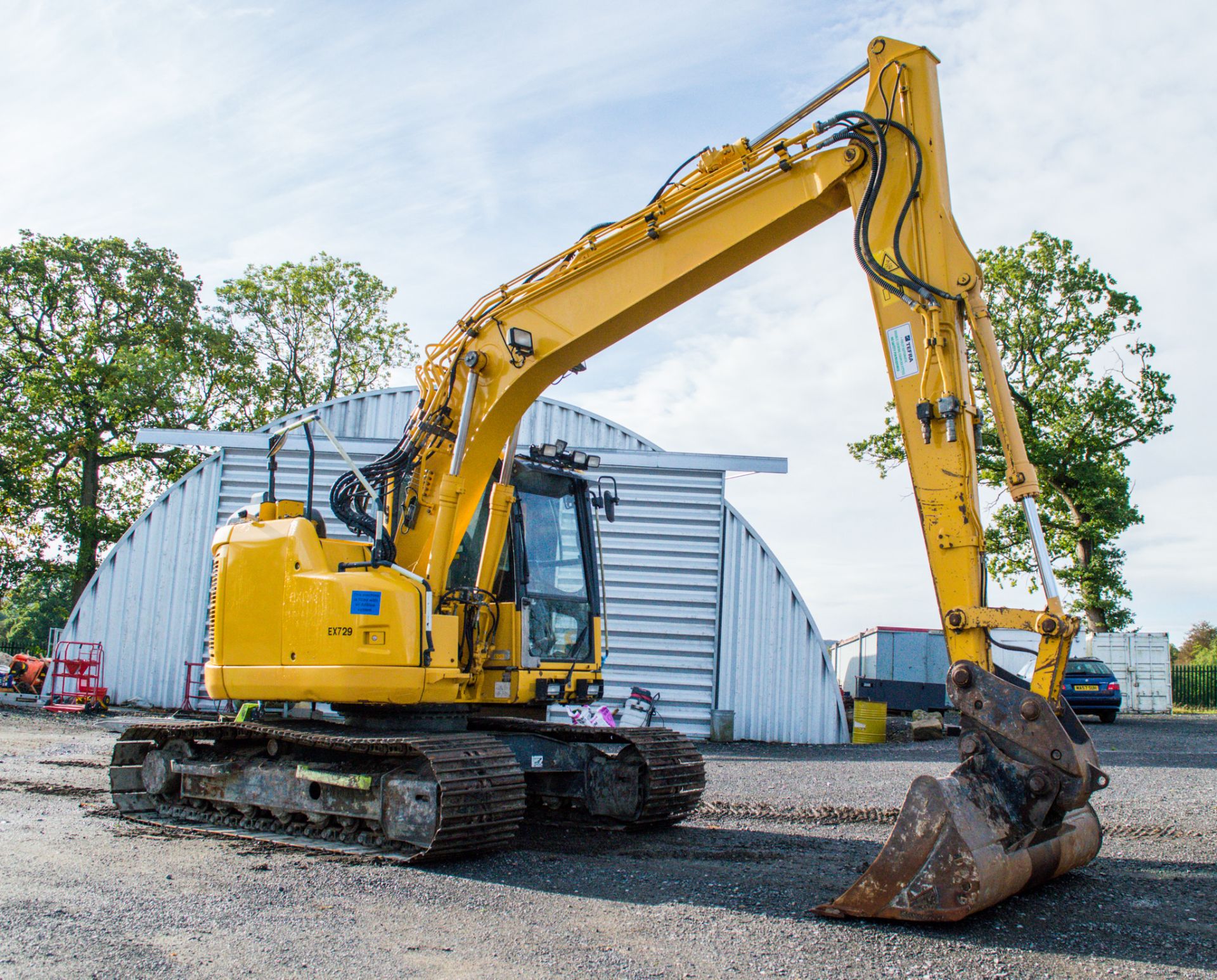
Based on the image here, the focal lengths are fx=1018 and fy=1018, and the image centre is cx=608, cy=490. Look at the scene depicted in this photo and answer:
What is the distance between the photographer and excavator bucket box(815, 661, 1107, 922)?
4.96m

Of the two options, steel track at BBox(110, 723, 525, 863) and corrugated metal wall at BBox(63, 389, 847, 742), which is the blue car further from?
steel track at BBox(110, 723, 525, 863)

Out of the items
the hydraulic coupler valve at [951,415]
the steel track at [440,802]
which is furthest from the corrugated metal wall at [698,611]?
the hydraulic coupler valve at [951,415]

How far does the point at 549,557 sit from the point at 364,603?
66.3 inches

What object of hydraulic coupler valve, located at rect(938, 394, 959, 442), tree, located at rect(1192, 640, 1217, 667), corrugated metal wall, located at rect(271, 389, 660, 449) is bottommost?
tree, located at rect(1192, 640, 1217, 667)

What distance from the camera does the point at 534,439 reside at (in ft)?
61.2

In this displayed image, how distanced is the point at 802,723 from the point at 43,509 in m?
27.2

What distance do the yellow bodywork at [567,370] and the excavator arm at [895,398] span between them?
15mm

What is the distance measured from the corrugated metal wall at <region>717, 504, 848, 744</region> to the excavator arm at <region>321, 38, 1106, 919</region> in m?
9.34

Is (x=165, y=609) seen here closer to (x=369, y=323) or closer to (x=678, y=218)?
(x=678, y=218)

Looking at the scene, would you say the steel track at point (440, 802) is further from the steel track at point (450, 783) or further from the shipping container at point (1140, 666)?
the shipping container at point (1140, 666)

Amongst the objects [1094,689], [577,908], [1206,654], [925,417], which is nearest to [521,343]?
[925,417]

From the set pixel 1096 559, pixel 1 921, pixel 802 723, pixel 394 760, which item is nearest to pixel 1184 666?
pixel 1096 559

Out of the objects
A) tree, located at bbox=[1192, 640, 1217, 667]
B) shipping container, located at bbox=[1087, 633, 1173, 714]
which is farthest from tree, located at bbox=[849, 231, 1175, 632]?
tree, located at bbox=[1192, 640, 1217, 667]

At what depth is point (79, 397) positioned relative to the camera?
3328 cm
